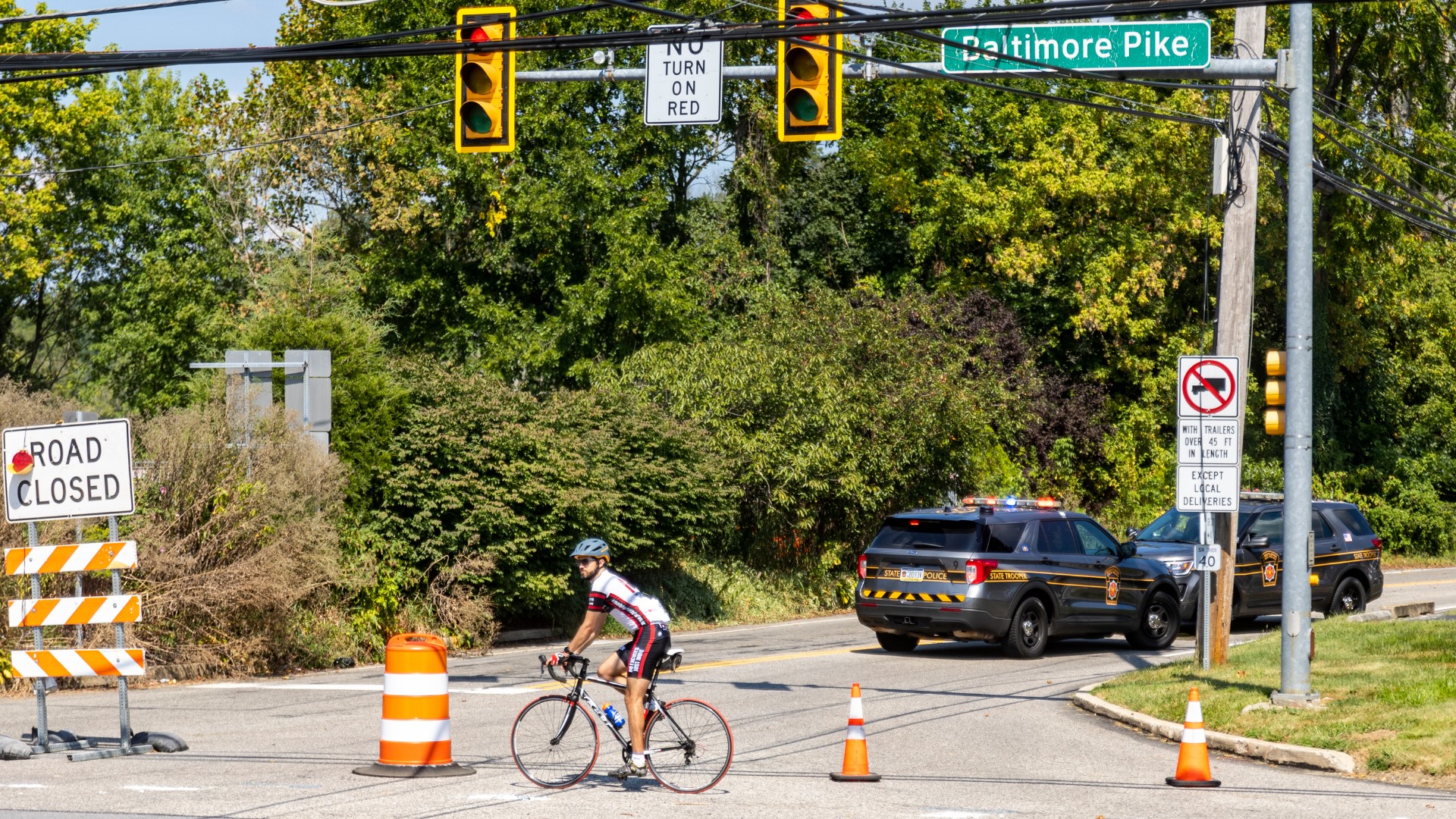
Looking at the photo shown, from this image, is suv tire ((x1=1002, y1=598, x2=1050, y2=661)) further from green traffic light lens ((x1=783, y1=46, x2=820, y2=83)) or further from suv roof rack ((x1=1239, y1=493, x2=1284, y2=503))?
green traffic light lens ((x1=783, y1=46, x2=820, y2=83))

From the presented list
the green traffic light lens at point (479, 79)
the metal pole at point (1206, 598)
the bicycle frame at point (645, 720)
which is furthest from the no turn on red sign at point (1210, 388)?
the green traffic light lens at point (479, 79)

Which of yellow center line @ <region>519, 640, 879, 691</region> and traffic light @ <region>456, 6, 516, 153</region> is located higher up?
traffic light @ <region>456, 6, 516, 153</region>

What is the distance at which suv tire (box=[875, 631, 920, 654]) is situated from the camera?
18.6 m

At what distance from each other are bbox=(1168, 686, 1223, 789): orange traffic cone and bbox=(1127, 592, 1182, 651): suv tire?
927 cm

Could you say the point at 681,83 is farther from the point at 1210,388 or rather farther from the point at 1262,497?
the point at 1262,497

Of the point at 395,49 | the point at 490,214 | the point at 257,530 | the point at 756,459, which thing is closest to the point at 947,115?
the point at 490,214

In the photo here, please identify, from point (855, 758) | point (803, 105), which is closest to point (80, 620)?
point (855, 758)

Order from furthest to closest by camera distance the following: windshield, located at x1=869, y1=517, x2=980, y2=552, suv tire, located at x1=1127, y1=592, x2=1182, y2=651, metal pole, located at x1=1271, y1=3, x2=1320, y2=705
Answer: suv tire, located at x1=1127, y1=592, x2=1182, y2=651 < windshield, located at x1=869, y1=517, x2=980, y2=552 < metal pole, located at x1=1271, y1=3, x2=1320, y2=705

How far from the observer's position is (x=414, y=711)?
991 centimetres

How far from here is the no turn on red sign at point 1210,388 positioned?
46.4ft

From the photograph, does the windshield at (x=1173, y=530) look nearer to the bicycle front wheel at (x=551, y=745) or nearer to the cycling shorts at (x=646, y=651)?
the cycling shorts at (x=646, y=651)

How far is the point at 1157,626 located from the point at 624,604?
38.0 feet

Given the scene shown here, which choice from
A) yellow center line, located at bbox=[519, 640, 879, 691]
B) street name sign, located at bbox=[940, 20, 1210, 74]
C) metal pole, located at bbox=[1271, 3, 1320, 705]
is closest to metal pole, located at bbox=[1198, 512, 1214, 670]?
metal pole, located at bbox=[1271, 3, 1320, 705]

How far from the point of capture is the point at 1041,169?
117 ft
